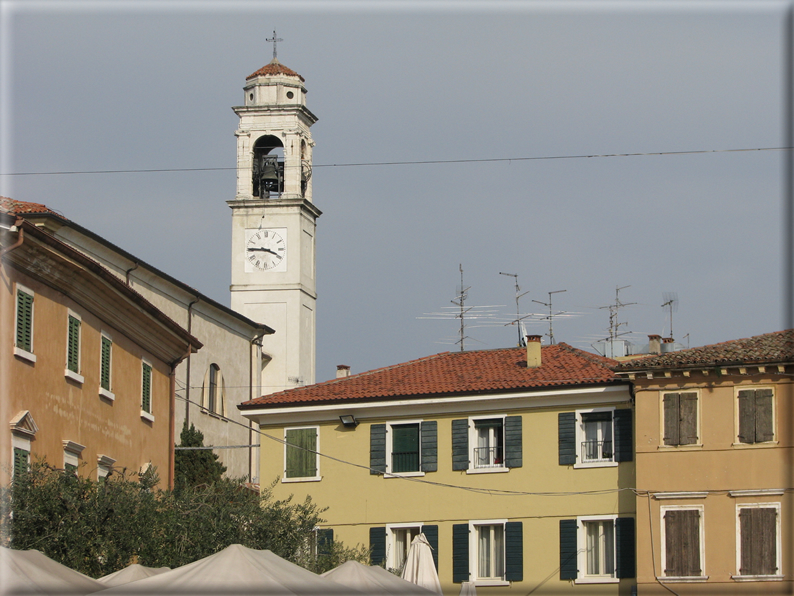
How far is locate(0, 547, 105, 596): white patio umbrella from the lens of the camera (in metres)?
13.2

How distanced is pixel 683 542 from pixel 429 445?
6.30 meters

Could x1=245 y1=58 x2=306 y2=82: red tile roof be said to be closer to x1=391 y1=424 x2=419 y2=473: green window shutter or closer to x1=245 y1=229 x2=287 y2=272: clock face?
x1=245 y1=229 x2=287 y2=272: clock face

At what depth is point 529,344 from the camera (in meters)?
34.7

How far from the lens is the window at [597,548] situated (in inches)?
1217

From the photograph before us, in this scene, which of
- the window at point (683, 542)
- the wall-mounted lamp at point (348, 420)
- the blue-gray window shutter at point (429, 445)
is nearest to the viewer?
the window at point (683, 542)

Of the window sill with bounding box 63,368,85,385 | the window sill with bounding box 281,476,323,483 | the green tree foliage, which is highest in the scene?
the window sill with bounding box 63,368,85,385

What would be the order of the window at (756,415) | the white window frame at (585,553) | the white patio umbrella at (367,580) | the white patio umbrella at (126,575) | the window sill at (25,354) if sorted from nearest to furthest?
the white patio umbrella at (126,575)
the white patio umbrella at (367,580)
the window sill at (25,354)
the window at (756,415)
the white window frame at (585,553)

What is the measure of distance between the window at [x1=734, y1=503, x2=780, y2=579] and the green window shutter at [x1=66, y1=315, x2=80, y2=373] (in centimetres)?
1396

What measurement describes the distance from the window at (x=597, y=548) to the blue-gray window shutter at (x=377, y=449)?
4413 millimetres

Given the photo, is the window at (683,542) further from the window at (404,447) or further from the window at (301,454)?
the window at (301,454)

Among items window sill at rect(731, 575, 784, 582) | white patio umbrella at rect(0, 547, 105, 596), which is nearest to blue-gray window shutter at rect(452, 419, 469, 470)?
window sill at rect(731, 575, 784, 582)

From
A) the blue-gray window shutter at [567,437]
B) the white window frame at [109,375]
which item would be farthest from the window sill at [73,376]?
the blue-gray window shutter at [567,437]

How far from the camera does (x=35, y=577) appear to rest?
1355 cm

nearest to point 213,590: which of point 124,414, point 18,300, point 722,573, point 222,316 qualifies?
point 18,300
